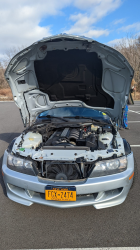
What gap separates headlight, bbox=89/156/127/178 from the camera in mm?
2301

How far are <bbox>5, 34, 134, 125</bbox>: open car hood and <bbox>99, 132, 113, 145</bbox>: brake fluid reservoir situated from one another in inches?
29.6

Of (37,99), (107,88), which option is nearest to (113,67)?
(107,88)

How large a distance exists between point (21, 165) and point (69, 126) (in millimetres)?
1325

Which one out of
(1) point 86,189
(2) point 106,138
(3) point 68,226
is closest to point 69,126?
(2) point 106,138

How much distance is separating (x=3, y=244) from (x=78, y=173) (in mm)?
1173

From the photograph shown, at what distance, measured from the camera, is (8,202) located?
270 centimetres

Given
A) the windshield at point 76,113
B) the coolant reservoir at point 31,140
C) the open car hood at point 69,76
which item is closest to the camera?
the coolant reservoir at point 31,140

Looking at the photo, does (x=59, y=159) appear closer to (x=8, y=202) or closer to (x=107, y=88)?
(x=8, y=202)

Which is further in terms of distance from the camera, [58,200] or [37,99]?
[37,99]

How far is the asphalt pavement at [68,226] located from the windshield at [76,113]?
1.63 metres

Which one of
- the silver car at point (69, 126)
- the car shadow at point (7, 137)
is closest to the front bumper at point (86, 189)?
the silver car at point (69, 126)

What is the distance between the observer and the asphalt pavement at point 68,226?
1.97m

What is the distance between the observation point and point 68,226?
2.21 m

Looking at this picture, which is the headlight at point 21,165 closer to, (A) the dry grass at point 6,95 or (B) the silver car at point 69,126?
(B) the silver car at point 69,126
